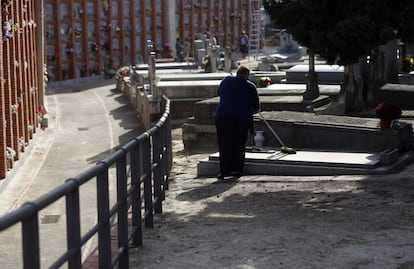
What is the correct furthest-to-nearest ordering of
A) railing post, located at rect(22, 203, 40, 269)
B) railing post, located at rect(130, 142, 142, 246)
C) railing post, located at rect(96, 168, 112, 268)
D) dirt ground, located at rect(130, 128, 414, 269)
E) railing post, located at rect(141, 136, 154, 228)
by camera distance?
railing post, located at rect(141, 136, 154, 228), railing post, located at rect(130, 142, 142, 246), dirt ground, located at rect(130, 128, 414, 269), railing post, located at rect(96, 168, 112, 268), railing post, located at rect(22, 203, 40, 269)

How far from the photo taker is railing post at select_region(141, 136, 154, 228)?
814cm

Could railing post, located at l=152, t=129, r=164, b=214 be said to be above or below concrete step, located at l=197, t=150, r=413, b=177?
above

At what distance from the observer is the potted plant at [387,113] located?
12.1 m

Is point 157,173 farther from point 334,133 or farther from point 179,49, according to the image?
point 179,49

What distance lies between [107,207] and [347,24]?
722 centimetres

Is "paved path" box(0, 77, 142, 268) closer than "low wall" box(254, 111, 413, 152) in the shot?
Yes

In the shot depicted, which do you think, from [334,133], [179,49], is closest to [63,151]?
[334,133]

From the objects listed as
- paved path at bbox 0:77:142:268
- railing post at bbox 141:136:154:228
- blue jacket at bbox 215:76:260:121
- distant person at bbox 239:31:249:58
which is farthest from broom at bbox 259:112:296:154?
distant person at bbox 239:31:249:58

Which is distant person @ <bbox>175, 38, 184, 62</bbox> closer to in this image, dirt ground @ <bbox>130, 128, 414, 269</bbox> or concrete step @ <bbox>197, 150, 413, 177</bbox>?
concrete step @ <bbox>197, 150, 413, 177</bbox>

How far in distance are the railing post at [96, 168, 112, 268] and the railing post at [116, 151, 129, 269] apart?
0.64 meters

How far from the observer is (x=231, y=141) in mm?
11188

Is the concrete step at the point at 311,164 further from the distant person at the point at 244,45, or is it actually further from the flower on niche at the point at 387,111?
the distant person at the point at 244,45

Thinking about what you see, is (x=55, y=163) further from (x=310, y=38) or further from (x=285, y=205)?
(x=285, y=205)

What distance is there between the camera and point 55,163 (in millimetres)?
18156
